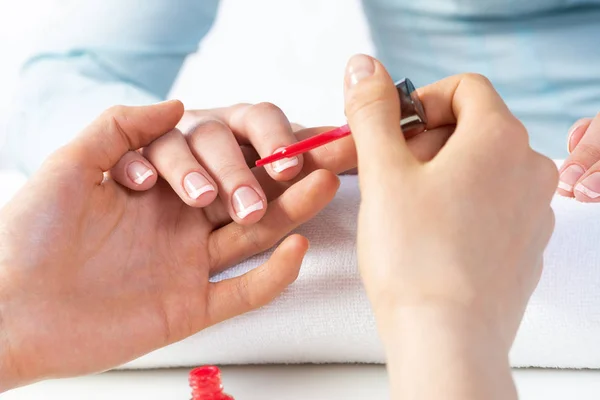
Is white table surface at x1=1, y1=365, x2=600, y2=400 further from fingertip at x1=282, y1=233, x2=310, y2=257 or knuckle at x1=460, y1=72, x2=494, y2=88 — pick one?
knuckle at x1=460, y1=72, x2=494, y2=88

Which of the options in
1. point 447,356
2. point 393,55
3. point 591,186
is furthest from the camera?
point 393,55

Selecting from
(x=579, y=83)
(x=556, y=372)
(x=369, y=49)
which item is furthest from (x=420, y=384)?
(x=369, y=49)

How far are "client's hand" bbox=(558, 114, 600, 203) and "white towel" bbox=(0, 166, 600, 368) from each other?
0.05 ft

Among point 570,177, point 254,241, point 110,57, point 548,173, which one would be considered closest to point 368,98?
point 548,173

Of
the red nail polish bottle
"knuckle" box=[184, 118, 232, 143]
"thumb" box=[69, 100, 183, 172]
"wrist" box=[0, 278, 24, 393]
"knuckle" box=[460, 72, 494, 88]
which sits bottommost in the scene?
the red nail polish bottle

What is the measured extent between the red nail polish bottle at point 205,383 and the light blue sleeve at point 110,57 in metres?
0.73

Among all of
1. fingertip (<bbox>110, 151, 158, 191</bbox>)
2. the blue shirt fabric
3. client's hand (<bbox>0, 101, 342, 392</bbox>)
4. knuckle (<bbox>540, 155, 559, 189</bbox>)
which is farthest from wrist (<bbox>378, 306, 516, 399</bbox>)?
the blue shirt fabric

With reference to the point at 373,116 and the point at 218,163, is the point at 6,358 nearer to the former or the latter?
the point at 218,163

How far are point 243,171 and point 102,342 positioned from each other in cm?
19

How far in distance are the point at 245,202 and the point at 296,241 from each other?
0.06 m

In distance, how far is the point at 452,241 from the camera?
1.35ft

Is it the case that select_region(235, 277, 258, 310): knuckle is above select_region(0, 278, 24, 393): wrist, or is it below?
below

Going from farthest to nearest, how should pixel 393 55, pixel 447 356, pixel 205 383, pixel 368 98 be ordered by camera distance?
pixel 393 55
pixel 205 383
pixel 368 98
pixel 447 356

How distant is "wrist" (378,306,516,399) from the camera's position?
0.38 meters
